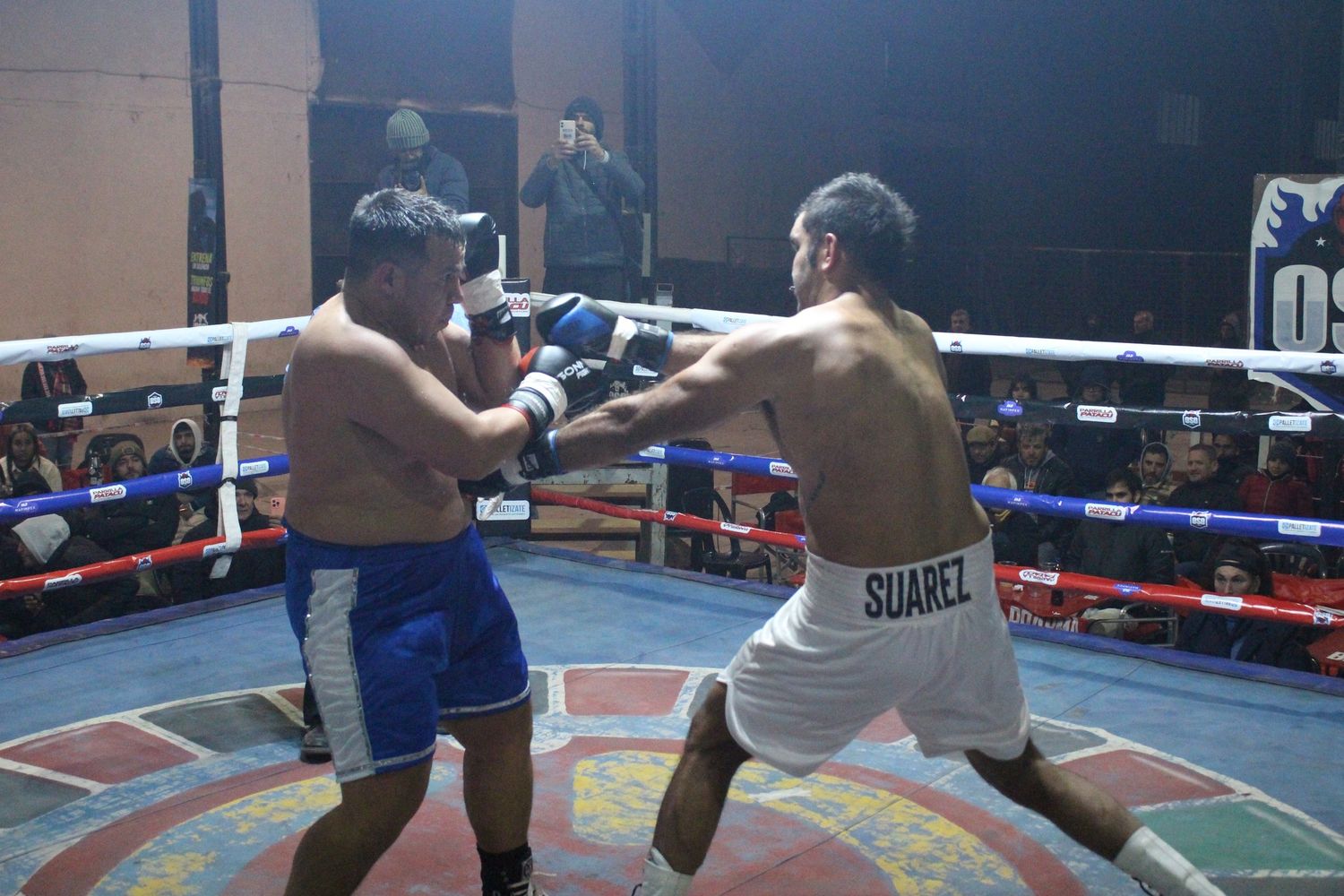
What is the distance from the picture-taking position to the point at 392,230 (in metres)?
2.29

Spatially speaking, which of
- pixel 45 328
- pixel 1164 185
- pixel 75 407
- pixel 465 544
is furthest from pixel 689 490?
pixel 1164 185

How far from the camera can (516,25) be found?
1284 cm

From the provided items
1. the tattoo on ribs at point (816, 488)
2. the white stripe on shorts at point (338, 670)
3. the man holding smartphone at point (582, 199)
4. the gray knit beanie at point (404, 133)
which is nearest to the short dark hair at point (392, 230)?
the white stripe on shorts at point (338, 670)

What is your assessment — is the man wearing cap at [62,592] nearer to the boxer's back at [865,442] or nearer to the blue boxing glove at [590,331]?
the blue boxing glove at [590,331]

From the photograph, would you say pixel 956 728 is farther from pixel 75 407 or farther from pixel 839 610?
pixel 75 407

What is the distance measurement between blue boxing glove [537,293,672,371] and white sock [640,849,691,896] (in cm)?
91

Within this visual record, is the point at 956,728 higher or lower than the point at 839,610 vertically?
lower

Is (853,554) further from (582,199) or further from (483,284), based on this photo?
(582,199)

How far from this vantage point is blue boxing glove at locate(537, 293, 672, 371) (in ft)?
8.54

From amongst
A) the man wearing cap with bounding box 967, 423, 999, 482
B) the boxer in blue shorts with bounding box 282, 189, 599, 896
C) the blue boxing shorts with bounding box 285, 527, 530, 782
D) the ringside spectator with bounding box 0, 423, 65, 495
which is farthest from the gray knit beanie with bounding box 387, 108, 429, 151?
the blue boxing shorts with bounding box 285, 527, 530, 782

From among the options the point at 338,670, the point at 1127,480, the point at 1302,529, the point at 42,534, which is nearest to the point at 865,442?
the point at 338,670

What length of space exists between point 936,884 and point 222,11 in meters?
10.8

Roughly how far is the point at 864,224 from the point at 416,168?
147 inches

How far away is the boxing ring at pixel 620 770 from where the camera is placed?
2.85 metres
